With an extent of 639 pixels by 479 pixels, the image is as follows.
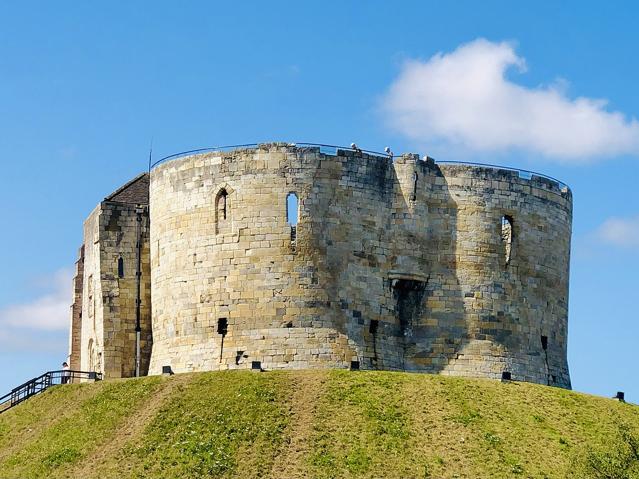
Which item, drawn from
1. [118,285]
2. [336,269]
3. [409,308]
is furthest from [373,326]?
[118,285]

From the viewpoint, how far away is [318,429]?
52062 mm

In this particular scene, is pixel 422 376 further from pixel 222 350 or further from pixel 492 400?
pixel 222 350

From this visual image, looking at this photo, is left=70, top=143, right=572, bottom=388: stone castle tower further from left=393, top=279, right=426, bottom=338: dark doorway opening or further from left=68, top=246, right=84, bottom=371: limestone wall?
left=68, top=246, right=84, bottom=371: limestone wall

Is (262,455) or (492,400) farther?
(492,400)

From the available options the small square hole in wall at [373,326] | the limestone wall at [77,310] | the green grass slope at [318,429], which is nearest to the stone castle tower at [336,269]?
the small square hole in wall at [373,326]

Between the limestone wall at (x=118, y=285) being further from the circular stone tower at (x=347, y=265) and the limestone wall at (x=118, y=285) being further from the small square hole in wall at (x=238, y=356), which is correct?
the small square hole in wall at (x=238, y=356)

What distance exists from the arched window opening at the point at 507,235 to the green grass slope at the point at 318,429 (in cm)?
570

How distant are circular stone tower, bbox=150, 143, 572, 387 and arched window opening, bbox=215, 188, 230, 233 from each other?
2.4 inches

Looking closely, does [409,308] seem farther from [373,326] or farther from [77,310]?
[77,310]

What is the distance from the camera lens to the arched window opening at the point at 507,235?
6175cm

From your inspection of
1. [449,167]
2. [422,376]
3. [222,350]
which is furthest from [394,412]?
[449,167]

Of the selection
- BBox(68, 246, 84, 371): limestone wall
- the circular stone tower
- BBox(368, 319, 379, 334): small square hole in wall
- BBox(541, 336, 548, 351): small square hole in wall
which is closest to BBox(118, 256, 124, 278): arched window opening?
the circular stone tower

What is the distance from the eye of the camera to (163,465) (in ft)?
164

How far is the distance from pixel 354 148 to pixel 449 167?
386 centimetres
